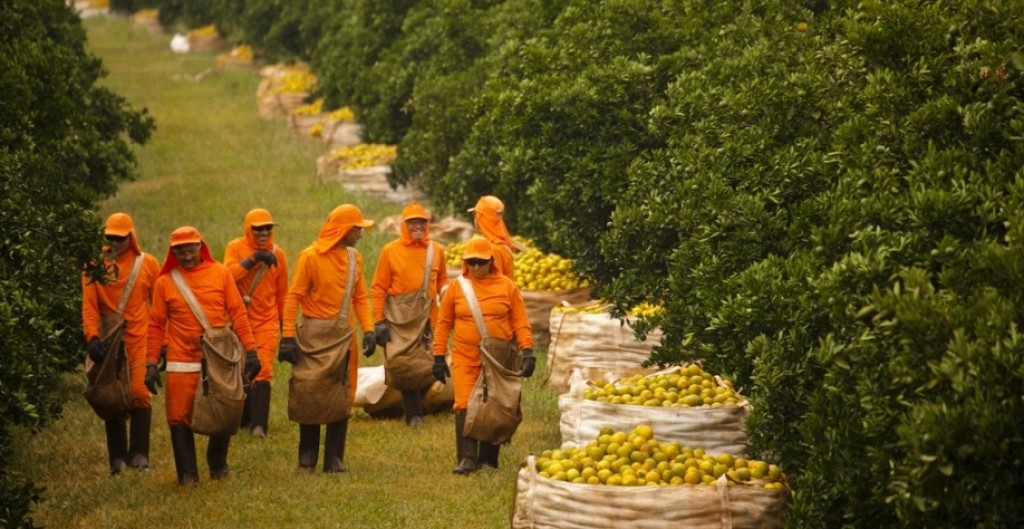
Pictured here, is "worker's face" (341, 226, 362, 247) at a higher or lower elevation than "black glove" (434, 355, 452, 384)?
higher

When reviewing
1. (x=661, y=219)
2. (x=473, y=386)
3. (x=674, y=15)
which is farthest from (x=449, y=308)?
(x=674, y=15)

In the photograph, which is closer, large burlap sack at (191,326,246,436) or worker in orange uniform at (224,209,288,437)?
large burlap sack at (191,326,246,436)

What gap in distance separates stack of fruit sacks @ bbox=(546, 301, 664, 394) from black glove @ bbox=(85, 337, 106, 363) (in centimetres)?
477

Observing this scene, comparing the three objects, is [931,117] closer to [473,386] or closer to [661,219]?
[661,219]

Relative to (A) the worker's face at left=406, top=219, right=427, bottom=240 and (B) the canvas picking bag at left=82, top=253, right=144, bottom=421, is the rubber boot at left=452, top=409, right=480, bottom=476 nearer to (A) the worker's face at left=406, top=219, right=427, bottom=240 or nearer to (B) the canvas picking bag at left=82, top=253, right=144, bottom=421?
(A) the worker's face at left=406, top=219, right=427, bottom=240

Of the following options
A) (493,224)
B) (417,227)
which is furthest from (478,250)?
(493,224)

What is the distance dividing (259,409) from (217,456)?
2.03 metres

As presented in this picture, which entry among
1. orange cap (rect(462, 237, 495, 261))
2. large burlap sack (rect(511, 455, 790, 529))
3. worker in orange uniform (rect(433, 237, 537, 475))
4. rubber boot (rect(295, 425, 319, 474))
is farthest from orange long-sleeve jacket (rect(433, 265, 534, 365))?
large burlap sack (rect(511, 455, 790, 529))

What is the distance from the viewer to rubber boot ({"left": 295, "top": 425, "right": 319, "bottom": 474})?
47.5ft

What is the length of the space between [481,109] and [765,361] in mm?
11406

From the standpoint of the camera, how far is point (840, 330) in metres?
10.2

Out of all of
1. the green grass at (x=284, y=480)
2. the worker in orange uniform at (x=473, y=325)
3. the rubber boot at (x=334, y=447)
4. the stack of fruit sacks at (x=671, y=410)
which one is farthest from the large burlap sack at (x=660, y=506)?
the rubber boot at (x=334, y=447)

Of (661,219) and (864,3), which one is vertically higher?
(864,3)

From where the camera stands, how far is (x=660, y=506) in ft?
34.7
